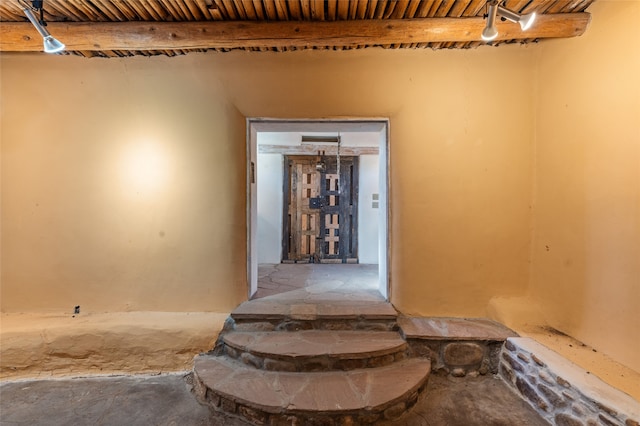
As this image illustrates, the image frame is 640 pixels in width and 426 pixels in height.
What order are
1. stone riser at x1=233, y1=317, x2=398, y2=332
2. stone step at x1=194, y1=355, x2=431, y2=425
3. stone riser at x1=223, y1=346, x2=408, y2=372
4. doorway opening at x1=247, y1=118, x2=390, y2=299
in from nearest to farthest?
stone step at x1=194, y1=355, x2=431, y2=425 → stone riser at x1=223, y1=346, x2=408, y2=372 → stone riser at x1=233, y1=317, x2=398, y2=332 → doorway opening at x1=247, y1=118, x2=390, y2=299

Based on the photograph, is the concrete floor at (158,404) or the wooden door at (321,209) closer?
the concrete floor at (158,404)

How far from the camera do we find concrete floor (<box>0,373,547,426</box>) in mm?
1828

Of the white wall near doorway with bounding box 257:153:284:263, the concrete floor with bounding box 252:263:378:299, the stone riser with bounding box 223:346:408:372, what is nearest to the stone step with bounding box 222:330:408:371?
the stone riser with bounding box 223:346:408:372

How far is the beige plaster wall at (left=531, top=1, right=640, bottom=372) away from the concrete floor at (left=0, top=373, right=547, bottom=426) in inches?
31.9

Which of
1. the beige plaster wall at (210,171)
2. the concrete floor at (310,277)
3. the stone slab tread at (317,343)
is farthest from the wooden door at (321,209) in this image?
the stone slab tread at (317,343)

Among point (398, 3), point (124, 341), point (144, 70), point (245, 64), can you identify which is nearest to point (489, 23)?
point (398, 3)

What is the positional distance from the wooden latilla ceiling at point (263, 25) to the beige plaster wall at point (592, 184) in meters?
0.33

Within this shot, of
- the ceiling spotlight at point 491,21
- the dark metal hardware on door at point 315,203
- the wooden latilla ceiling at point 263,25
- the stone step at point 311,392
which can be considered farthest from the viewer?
the dark metal hardware on door at point 315,203

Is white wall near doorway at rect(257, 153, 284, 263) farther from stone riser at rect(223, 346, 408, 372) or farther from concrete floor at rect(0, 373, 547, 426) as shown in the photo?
stone riser at rect(223, 346, 408, 372)

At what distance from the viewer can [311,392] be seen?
1.83m

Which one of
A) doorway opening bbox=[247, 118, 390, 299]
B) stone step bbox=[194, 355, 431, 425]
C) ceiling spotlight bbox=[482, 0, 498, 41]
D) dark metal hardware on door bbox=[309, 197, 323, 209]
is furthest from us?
dark metal hardware on door bbox=[309, 197, 323, 209]

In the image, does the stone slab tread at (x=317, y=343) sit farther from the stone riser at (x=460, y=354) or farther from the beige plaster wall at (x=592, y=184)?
the beige plaster wall at (x=592, y=184)

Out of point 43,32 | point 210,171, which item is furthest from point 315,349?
point 43,32

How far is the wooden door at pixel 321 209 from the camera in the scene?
5094mm
